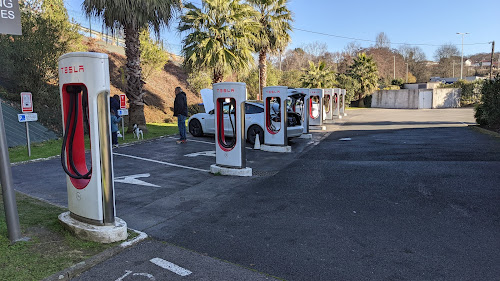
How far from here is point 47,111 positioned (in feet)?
46.2

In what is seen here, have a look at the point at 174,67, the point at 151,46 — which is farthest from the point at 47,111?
the point at 174,67

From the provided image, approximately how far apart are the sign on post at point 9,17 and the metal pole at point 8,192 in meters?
0.99

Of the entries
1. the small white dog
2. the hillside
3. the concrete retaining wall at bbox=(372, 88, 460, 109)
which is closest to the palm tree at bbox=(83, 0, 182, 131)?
the small white dog

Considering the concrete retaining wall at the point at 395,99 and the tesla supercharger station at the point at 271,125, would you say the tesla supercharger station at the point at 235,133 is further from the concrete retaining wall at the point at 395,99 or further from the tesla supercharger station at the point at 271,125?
the concrete retaining wall at the point at 395,99

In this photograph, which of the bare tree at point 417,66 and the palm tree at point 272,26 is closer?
the palm tree at point 272,26

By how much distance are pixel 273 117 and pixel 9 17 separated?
31.1ft

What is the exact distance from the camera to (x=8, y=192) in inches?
161

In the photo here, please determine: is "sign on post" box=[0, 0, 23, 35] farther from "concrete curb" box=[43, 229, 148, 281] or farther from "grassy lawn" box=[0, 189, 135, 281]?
"concrete curb" box=[43, 229, 148, 281]

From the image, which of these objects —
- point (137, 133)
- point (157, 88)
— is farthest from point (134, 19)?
point (157, 88)

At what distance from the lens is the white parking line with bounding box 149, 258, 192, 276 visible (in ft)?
12.0

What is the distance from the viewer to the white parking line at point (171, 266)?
3.66 m

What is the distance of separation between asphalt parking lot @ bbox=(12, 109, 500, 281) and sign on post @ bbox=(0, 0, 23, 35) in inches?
112

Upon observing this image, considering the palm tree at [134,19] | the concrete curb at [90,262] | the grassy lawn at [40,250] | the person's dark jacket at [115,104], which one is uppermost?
the palm tree at [134,19]

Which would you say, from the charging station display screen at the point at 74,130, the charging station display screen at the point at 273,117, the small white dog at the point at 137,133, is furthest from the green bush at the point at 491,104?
the charging station display screen at the point at 74,130
